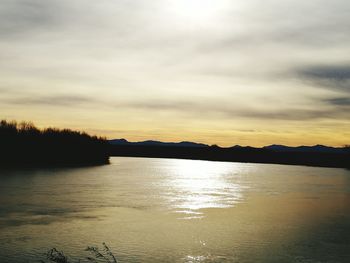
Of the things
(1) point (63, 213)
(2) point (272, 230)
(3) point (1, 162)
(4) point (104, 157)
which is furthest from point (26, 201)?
(4) point (104, 157)

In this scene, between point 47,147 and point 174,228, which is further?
point 47,147

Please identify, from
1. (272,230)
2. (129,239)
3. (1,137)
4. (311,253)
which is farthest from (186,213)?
(1,137)

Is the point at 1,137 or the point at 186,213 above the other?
the point at 1,137

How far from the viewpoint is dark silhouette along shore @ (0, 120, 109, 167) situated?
325ft

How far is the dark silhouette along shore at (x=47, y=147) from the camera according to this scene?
3903 inches

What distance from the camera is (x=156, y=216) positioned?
98.1 feet

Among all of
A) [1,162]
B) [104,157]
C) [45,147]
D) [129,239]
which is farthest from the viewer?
[104,157]

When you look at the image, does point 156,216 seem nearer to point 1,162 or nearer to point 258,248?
point 258,248

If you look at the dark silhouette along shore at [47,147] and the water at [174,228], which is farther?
the dark silhouette along shore at [47,147]

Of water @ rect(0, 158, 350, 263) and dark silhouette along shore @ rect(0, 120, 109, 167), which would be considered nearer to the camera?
water @ rect(0, 158, 350, 263)

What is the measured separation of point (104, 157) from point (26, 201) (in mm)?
97427

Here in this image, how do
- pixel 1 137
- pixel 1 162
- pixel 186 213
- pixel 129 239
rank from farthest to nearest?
1. pixel 1 137
2. pixel 1 162
3. pixel 186 213
4. pixel 129 239

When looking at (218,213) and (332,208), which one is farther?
(332,208)

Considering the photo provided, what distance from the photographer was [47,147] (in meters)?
109
